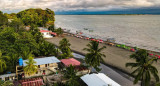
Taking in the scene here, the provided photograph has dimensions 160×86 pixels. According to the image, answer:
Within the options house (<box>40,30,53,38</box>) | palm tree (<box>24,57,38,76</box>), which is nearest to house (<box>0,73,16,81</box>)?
palm tree (<box>24,57,38,76</box>)

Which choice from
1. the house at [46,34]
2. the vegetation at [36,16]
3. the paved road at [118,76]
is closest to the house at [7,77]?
the paved road at [118,76]

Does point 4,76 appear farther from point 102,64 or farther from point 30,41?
point 102,64

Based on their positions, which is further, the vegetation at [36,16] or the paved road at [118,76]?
the vegetation at [36,16]

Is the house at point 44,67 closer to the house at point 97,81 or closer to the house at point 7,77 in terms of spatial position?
the house at point 7,77

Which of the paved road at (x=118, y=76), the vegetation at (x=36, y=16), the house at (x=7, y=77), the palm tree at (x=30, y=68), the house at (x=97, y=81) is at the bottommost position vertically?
the paved road at (x=118, y=76)

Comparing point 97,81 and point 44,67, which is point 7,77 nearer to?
point 44,67

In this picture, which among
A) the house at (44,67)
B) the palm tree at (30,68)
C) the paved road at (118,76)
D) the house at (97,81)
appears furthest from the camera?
the paved road at (118,76)

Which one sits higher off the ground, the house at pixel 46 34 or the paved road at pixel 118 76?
the house at pixel 46 34

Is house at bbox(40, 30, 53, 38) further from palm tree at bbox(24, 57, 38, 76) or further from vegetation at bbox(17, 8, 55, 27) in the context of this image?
palm tree at bbox(24, 57, 38, 76)

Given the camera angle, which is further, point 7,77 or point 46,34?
point 46,34

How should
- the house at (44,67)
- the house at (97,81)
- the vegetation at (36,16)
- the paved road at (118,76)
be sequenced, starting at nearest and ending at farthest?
the house at (97,81) < the house at (44,67) < the paved road at (118,76) < the vegetation at (36,16)

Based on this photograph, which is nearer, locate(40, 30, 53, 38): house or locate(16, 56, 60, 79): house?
locate(16, 56, 60, 79): house

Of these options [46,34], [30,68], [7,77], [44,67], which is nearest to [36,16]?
[46,34]
